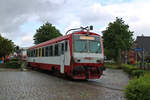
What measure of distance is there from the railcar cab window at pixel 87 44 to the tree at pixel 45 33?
42840mm

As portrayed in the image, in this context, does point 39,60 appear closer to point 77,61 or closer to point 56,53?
point 56,53

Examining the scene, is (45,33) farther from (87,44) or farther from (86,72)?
(86,72)

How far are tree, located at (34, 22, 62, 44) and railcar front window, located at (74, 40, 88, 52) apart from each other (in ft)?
142

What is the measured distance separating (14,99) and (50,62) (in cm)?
1087

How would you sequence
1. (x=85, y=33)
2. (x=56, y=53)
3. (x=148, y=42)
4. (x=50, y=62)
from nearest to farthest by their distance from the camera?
(x=85, y=33), (x=56, y=53), (x=50, y=62), (x=148, y=42)

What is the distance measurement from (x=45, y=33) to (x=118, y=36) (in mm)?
19496

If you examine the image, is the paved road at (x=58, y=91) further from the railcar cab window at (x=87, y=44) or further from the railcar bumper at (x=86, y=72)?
the railcar cab window at (x=87, y=44)

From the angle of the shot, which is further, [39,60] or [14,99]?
[39,60]

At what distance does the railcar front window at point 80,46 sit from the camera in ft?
50.7

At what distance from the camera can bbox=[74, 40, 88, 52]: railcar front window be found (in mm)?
15456

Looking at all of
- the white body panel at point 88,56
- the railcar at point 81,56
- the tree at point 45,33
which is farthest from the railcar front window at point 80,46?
the tree at point 45,33

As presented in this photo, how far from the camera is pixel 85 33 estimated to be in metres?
16.2

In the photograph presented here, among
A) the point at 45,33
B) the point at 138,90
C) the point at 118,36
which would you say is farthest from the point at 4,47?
the point at 138,90

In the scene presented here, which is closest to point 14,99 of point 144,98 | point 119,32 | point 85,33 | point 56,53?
point 144,98
